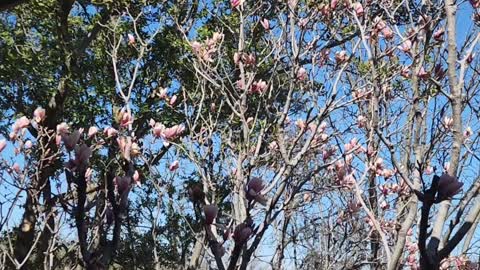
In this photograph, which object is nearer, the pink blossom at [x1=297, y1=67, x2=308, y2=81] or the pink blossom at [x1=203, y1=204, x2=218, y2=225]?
the pink blossom at [x1=203, y1=204, x2=218, y2=225]

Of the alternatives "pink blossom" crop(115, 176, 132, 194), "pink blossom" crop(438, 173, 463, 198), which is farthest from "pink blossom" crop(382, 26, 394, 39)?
"pink blossom" crop(115, 176, 132, 194)

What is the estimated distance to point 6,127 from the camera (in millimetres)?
6102

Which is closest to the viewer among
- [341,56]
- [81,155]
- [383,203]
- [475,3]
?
[81,155]

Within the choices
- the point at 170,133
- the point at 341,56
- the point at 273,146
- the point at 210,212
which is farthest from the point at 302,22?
the point at 210,212

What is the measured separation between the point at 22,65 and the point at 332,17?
3542 mm

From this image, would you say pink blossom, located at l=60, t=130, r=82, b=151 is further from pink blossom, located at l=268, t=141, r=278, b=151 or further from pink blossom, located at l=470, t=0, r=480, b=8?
pink blossom, located at l=268, t=141, r=278, b=151

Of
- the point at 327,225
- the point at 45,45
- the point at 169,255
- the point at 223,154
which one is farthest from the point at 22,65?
the point at 327,225

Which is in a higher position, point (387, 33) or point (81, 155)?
point (387, 33)

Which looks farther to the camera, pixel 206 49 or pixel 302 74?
pixel 206 49

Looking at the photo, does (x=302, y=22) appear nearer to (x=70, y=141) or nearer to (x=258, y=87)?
(x=258, y=87)

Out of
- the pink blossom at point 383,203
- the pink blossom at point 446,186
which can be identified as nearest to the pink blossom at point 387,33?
the pink blossom at point 383,203

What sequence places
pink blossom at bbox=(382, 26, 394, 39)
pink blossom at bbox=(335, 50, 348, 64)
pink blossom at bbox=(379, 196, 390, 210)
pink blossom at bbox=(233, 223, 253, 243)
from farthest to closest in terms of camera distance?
pink blossom at bbox=(379, 196, 390, 210) < pink blossom at bbox=(335, 50, 348, 64) < pink blossom at bbox=(382, 26, 394, 39) < pink blossom at bbox=(233, 223, 253, 243)

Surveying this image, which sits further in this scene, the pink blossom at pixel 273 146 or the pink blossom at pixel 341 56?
the pink blossom at pixel 273 146

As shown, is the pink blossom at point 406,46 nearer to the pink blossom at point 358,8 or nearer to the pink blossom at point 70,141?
the pink blossom at point 358,8
